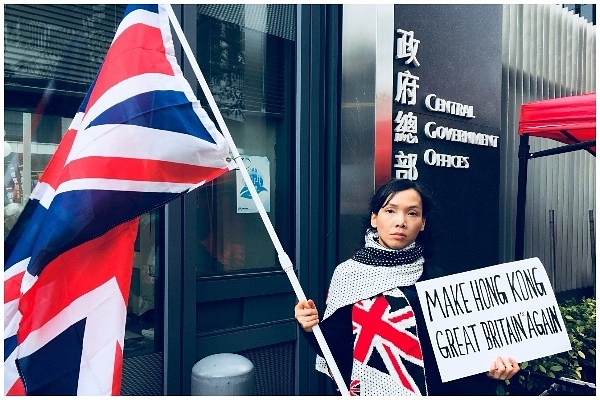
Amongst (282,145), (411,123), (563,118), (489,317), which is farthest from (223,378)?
(563,118)

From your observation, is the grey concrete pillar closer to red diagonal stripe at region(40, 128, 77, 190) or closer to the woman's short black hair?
the woman's short black hair

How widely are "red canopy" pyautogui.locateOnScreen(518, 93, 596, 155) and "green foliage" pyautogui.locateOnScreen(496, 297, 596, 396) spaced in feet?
5.45

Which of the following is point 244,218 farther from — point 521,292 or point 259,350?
point 521,292

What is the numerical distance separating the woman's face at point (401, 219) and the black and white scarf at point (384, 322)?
62 mm

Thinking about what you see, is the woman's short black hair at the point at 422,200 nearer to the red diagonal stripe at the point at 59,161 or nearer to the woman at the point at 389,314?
the woman at the point at 389,314

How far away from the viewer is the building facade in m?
3.72

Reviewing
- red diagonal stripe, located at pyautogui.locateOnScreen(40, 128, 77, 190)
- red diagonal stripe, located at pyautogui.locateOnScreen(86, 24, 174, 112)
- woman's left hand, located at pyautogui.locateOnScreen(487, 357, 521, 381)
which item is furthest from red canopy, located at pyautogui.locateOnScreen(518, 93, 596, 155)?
red diagonal stripe, located at pyautogui.locateOnScreen(40, 128, 77, 190)

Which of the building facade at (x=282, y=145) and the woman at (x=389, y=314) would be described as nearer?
the woman at (x=389, y=314)

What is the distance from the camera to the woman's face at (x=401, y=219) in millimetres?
2627

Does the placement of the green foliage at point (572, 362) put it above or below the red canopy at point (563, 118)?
below

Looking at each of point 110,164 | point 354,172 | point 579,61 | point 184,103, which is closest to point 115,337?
point 110,164

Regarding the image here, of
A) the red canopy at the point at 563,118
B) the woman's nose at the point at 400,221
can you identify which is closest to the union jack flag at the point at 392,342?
the woman's nose at the point at 400,221

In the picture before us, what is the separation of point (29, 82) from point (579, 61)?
794 cm

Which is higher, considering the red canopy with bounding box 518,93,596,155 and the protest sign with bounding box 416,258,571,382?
the red canopy with bounding box 518,93,596,155
